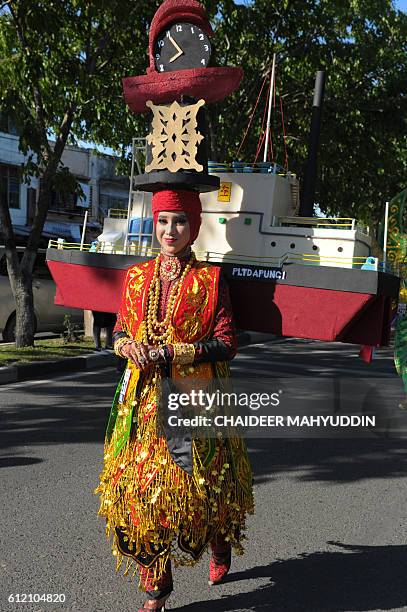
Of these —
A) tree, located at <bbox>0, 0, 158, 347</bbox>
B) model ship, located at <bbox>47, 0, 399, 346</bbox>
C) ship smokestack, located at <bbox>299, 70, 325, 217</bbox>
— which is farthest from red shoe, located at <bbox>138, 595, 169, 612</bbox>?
tree, located at <bbox>0, 0, 158, 347</bbox>

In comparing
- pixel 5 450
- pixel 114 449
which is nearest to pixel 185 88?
pixel 114 449

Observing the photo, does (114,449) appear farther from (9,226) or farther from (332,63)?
(332,63)

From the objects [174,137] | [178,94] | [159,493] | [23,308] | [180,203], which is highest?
[178,94]

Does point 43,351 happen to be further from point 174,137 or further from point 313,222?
point 174,137

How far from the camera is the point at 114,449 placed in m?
3.25

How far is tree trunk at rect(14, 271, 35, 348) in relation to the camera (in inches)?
448

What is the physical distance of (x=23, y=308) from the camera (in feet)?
37.3

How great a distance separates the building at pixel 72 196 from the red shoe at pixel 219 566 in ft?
66.9

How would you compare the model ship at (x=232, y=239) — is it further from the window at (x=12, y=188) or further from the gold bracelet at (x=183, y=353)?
the window at (x=12, y=188)

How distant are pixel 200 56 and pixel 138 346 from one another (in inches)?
63.2

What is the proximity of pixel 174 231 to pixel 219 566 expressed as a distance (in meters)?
1.65

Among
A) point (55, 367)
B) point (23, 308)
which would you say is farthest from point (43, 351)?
point (55, 367)

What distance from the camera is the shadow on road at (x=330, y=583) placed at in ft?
11.0

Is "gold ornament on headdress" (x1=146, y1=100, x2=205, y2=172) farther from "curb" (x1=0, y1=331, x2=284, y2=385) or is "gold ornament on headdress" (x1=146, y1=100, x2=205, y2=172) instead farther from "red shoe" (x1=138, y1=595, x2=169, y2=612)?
"curb" (x1=0, y1=331, x2=284, y2=385)
